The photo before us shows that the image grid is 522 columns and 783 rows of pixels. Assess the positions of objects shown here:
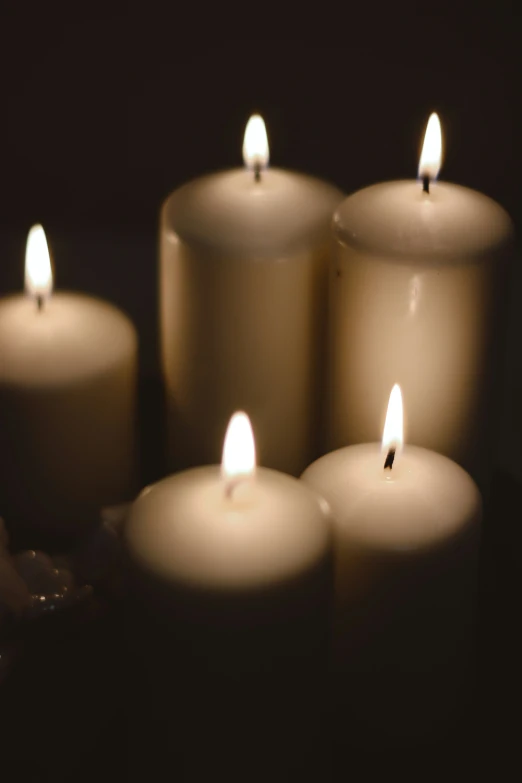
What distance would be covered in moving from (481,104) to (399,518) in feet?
2.39

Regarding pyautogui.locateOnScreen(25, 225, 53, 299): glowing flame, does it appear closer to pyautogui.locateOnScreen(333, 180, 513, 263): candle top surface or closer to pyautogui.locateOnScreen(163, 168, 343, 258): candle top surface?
pyautogui.locateOnScreen(163, 168, 343, 258): candle top surface

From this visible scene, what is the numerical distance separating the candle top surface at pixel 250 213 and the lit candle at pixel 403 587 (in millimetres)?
204

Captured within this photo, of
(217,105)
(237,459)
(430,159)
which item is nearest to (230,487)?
(237,459)

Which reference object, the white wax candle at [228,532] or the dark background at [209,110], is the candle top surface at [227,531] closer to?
the white wax candle at [228,532]

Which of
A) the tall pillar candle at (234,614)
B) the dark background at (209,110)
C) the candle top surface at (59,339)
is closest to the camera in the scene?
the tall pillar candle at (234,614)

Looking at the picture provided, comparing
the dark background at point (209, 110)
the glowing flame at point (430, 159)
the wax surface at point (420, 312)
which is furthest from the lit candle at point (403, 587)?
the dark background at point (209, 110)

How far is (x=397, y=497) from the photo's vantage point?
755 millimetres

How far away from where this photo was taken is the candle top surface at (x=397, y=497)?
0.74m

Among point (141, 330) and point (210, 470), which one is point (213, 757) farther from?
point (141, 330)

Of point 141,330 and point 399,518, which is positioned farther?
point 141,330

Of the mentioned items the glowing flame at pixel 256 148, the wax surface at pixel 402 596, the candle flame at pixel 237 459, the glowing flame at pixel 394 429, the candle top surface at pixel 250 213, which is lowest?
the wax surface at pixel 402 596

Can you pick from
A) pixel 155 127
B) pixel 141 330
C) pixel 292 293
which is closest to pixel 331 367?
pixel 292 293

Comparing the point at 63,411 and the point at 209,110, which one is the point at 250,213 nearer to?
the point at 63,411

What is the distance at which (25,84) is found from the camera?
4.64 ft
